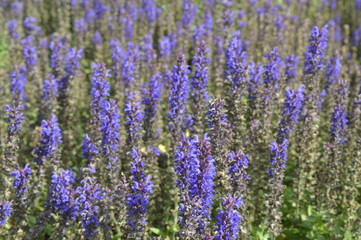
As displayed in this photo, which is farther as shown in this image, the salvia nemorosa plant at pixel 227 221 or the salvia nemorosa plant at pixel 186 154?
the salvia nemorosa plant at pixel 186 154

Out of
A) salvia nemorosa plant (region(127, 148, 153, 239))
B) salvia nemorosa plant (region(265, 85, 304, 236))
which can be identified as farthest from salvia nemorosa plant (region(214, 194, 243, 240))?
salvia nemorosa plant (region(265, 85, 304, 236))

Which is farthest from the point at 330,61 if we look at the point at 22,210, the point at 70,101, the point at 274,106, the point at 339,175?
the point at 22,210

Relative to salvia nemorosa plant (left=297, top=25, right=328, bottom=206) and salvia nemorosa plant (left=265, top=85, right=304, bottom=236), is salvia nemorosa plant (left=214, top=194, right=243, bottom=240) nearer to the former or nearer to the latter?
salvia nemorosa plant (left=265, top=85, right=304, bottom=236)

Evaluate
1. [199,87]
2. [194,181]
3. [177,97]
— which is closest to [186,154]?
[194,181]

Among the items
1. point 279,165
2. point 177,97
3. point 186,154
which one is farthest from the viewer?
point 177,97

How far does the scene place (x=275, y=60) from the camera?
11203mm

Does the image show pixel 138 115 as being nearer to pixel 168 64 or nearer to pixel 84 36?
pixel 168 64

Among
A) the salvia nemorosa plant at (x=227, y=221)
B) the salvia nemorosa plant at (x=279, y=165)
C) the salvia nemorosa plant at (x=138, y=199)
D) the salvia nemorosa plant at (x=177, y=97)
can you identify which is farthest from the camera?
the salvia nemorosa plant at (x=177, y=97)

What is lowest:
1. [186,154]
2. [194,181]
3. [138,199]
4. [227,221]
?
[227,221]

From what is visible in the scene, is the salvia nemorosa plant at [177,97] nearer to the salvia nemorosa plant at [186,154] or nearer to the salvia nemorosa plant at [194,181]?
the salvia nemorosa plant at [186,154]

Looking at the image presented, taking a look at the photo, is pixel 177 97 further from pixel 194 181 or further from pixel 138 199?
pixel 194 181

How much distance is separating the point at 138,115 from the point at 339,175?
4.66m

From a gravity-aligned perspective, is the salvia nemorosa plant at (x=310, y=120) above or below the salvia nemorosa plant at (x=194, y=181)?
above

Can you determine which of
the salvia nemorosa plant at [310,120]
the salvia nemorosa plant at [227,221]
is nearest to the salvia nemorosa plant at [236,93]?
the salvia nemorosa plant at [310,120]
